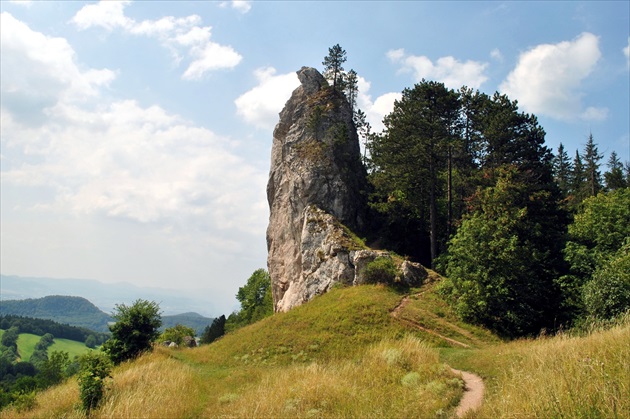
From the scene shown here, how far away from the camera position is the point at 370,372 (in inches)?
570

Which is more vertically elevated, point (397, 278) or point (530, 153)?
point (530, 153)

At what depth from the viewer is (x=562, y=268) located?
29.9 metres

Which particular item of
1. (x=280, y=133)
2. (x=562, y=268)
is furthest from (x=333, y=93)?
(x=562, y=268)

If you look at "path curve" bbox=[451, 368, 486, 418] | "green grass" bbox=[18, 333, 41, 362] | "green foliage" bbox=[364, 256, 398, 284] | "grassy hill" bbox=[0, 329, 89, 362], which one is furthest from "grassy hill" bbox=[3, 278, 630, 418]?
"green grass" bbox=[18, 333, 41, 362]

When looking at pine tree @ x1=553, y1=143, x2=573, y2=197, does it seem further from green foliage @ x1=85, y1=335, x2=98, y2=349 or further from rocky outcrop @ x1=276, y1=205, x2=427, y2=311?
green foliage @ x1=85, y1=335, x2=98, y2=349

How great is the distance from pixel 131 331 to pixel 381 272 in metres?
19.3

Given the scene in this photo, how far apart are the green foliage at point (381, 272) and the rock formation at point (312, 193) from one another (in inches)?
144

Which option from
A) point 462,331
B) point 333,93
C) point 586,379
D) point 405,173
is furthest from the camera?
point 333,93

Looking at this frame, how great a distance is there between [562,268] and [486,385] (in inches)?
861

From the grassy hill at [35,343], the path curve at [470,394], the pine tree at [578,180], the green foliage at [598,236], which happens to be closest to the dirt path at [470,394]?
the path curve at [470,394]

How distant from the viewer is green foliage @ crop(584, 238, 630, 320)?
2116 cm

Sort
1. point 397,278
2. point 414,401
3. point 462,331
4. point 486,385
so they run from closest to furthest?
1. point 414,401
2. point 486,385
3. point 462,331
4. point 397,278

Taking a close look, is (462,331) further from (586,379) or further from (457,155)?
(457,155)

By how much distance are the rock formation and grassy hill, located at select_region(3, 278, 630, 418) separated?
348 inches
